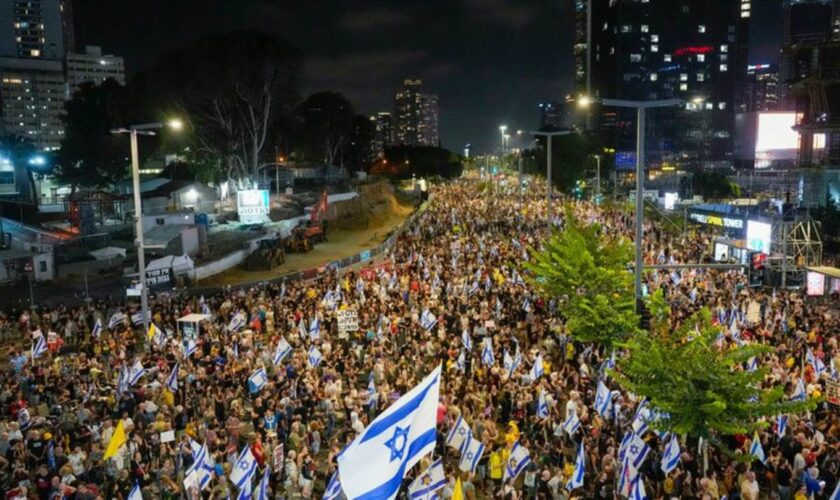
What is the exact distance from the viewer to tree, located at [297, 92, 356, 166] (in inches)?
Answer: 3647

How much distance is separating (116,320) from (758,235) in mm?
24814

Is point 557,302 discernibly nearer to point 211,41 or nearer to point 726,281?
point 726,281

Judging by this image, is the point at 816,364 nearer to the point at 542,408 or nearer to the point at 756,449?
the point at 756,449

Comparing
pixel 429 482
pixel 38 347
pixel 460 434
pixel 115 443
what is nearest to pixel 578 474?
pixel 460 434

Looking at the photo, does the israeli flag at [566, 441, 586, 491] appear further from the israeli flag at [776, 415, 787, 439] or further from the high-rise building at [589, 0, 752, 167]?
the high-rise building at [589, 0, 752, 167]

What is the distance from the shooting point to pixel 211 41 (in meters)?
51.7

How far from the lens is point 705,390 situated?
1202 cm

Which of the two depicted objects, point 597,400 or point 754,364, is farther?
point 754,364

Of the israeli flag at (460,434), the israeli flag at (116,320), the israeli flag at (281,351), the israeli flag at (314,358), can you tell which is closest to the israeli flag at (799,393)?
the israeli flag at (460,434)

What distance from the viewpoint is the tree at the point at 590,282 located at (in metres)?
19.5

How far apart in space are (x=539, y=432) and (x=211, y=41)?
44.9 meters

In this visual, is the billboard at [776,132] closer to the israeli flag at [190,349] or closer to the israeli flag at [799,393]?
the israeli flag at [799,393]

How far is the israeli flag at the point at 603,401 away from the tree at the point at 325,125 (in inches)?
3044

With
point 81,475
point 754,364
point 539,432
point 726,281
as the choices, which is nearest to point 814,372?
point 754,364
